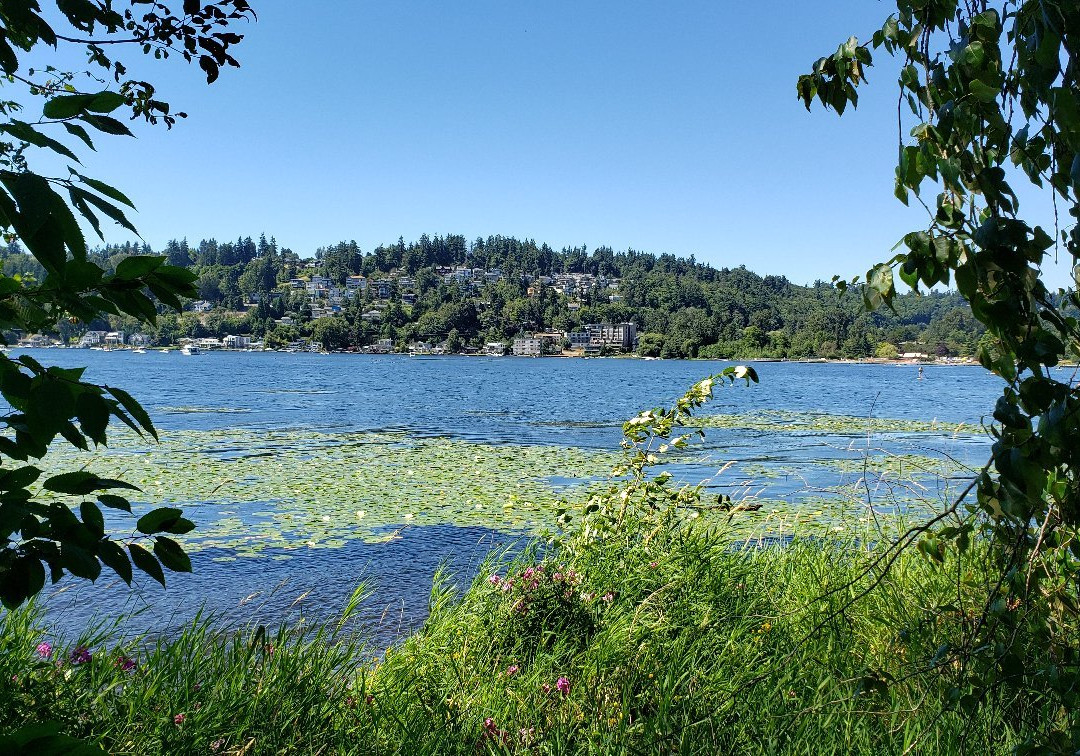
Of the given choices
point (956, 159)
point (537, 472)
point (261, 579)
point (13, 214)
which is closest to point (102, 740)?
point (13, 214)

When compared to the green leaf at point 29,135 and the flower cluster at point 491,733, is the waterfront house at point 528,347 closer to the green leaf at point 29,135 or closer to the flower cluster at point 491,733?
the flower cluster at point 491,733

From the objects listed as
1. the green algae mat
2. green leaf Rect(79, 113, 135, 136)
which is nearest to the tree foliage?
green leaf Rect(79, 113, 135, 136)

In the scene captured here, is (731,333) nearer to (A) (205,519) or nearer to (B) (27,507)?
(A) (205,519)

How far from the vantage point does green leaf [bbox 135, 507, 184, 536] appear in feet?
4.25

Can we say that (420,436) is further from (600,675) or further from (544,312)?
(544,312)

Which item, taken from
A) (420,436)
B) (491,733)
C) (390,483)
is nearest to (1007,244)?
(491,733)

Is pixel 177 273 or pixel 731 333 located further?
pixel 731 333

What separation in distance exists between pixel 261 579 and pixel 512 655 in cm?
546

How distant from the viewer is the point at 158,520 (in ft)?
4.36

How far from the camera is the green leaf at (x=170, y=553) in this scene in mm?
1360

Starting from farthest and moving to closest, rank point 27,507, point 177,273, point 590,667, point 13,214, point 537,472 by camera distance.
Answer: point 537,472
point 590,667
point 177,273
point 27,507
point 13,214

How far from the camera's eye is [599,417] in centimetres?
3312

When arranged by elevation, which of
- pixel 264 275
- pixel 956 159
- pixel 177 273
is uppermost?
pixel 264 275

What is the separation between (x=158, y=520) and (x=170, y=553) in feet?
0.27
